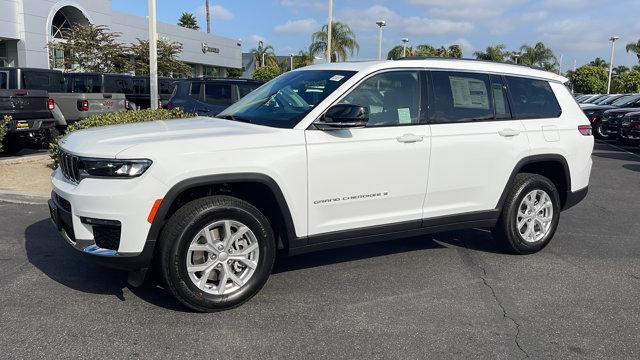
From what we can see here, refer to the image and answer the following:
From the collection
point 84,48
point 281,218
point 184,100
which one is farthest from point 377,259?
point 84,48

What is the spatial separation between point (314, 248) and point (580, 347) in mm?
1950

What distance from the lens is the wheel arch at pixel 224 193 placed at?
3.71 meters

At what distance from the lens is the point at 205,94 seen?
12391 mm

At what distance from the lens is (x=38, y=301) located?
4.17m

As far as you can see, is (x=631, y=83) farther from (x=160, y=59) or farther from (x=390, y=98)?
(x=390, y=98)

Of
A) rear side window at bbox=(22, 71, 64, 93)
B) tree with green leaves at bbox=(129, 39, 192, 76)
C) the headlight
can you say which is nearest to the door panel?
the headlight

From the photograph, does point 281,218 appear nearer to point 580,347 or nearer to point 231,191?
point 231,191

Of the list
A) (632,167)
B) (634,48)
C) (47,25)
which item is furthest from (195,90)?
(634,48)

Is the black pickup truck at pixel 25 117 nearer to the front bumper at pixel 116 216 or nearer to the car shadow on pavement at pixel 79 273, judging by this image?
the car shadow on pavement at pixel 79 273

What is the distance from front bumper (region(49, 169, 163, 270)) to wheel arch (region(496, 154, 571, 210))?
127 inches

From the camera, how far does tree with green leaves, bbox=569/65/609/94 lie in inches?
1777

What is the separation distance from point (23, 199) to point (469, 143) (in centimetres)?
578

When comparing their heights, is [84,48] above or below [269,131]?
above

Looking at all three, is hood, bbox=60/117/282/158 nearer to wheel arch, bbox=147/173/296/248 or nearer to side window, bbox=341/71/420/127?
wheel arch, bbox=147/173/296/248
